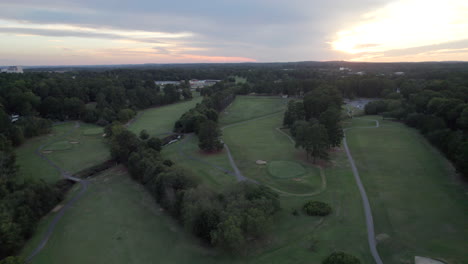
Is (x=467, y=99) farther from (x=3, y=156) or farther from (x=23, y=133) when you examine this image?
(x=23, y=133)

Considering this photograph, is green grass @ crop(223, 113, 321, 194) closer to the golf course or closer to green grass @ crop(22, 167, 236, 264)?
the golf course

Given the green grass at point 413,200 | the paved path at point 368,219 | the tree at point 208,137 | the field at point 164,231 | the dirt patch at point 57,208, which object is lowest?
the dirt patch at point 57,208

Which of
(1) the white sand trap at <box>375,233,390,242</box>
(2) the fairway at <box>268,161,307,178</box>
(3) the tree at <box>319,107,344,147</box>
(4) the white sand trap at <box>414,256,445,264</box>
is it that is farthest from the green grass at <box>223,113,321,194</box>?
(4) the white sand trap at <box>414,256,445,264</box>

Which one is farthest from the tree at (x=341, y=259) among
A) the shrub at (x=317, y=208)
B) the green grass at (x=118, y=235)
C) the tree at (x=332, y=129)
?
the tree at (x=332, y=129)

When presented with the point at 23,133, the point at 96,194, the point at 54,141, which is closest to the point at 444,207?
the point at 96,194

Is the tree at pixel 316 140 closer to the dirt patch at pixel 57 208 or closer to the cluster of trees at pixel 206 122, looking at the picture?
the cluster of trees at pixel 206 122
